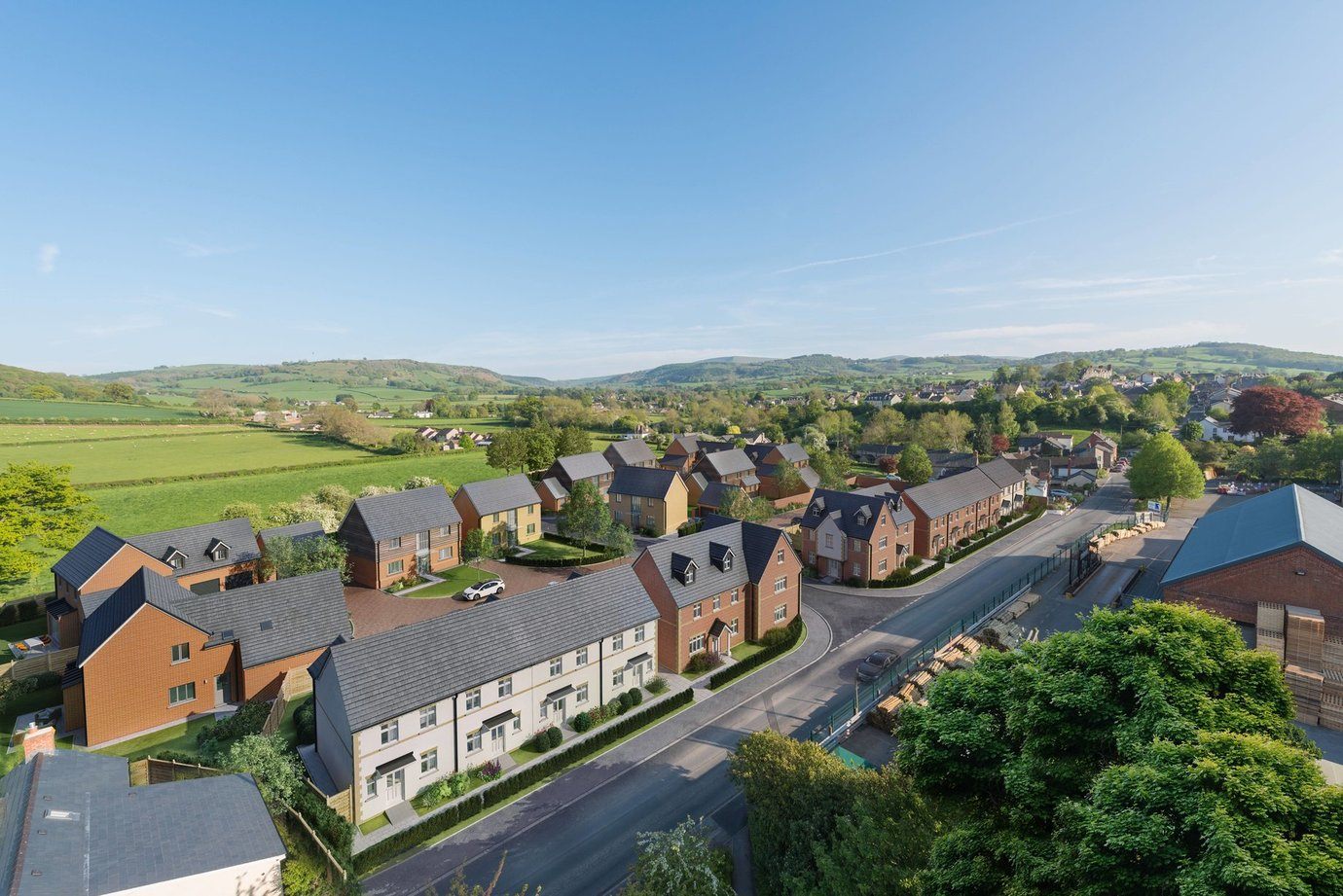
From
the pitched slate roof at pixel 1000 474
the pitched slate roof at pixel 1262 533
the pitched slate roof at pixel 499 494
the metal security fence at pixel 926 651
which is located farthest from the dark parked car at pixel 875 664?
A: the pitched slate roof at pixel 499 494

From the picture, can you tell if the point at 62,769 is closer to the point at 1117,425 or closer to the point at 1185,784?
the point at 1185,784

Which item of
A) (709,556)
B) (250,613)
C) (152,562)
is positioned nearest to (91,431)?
(152,562)

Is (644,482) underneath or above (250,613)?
above

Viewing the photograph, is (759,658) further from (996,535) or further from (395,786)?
(996,535)

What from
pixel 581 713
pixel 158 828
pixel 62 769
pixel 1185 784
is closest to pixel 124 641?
pixel 62 769

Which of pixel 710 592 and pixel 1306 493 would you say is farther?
pixel 1306 493

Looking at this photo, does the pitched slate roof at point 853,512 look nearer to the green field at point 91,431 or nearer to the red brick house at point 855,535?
the red brick house at point 855,535
